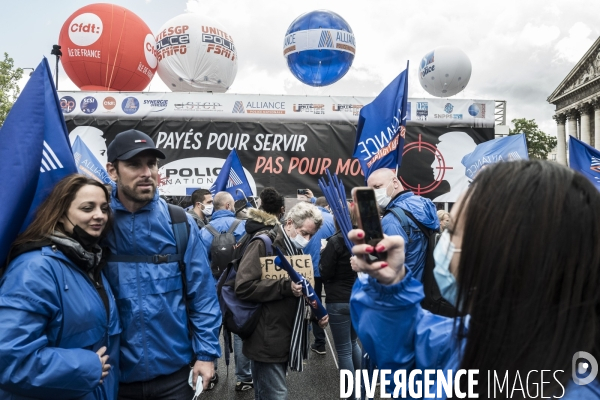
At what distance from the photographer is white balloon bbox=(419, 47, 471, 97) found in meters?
9.77

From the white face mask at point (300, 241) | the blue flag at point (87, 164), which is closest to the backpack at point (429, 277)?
the white face mask at point (300, 241)

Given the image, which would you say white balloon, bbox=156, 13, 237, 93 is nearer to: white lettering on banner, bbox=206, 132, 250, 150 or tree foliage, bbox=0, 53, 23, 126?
white lettering on banner, bbox=206, 132, 250, 150

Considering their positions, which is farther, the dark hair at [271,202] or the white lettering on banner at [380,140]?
the white lettering on banner at [380,140]

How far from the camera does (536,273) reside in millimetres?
879

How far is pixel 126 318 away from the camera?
2221 millimetres

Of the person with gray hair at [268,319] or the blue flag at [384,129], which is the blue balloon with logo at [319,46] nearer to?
the blue flag at [384,129]

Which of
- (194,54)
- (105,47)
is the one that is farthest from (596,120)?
(105,47)

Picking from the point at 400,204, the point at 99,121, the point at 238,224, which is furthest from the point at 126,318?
the point at 99,121

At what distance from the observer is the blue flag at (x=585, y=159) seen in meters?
5.51

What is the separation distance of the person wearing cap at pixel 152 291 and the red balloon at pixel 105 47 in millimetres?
7135

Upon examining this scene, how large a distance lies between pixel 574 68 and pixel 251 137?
59.1 m

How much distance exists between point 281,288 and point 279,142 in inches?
253

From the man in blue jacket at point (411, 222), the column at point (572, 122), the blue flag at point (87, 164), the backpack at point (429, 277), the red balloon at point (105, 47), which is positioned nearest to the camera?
the backpack at point (429, 277)

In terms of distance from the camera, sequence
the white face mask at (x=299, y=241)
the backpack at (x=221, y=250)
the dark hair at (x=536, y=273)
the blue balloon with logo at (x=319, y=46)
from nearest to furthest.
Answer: the dark hair at (x=536, y=273), the white face mask at (x=299, y=241), the backpack at (x=221, y=250), the blue balloon with logo at (x=319, y=46)
